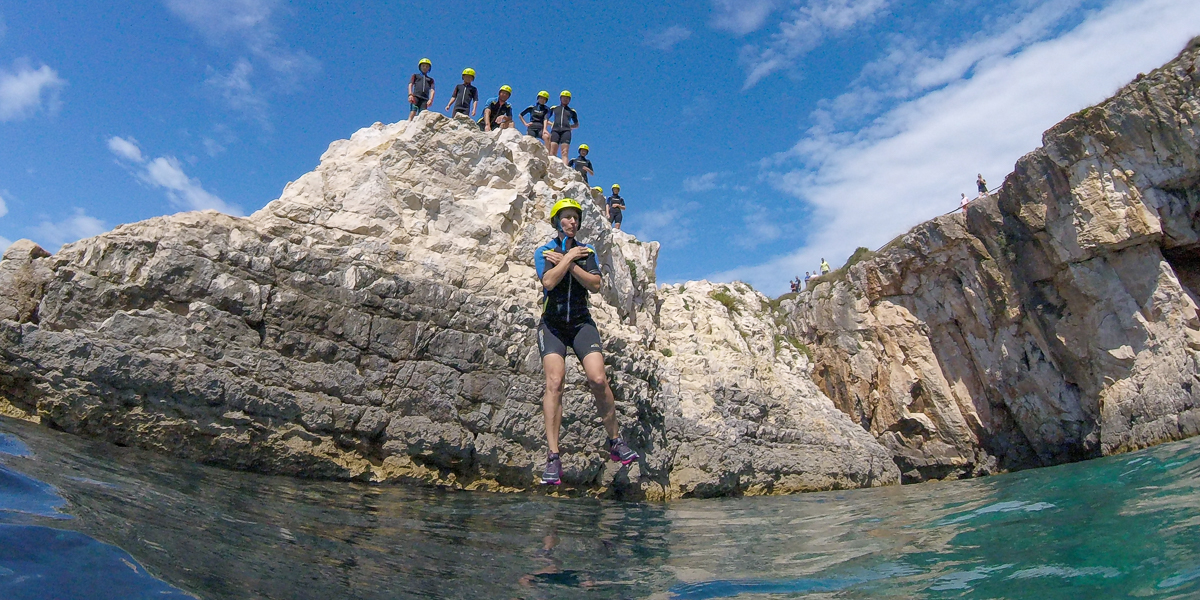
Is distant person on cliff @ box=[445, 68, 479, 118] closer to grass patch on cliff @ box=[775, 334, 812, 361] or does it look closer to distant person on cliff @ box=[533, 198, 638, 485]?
distant person on cliff @ box=[533, 198, 638, 485]

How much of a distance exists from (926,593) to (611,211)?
14.4m

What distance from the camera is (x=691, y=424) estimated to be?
1052 centimetres

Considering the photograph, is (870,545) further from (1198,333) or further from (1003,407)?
(1003,407)

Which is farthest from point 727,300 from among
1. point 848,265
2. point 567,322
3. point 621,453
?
point 567,322

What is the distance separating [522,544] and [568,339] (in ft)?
8.86

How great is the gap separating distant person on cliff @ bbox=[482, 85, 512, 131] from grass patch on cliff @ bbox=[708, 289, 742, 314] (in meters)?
8.14

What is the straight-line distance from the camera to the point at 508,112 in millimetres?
13055

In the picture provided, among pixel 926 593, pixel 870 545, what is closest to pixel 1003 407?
pixel 870 545

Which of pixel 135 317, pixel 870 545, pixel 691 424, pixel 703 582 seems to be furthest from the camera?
pixel 691 424

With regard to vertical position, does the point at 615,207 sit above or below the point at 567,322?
above

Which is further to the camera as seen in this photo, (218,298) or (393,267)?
(393,267)

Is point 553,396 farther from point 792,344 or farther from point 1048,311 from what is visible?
point 1048,311

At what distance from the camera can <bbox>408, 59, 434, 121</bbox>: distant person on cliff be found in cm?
1168

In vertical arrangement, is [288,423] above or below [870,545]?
above
